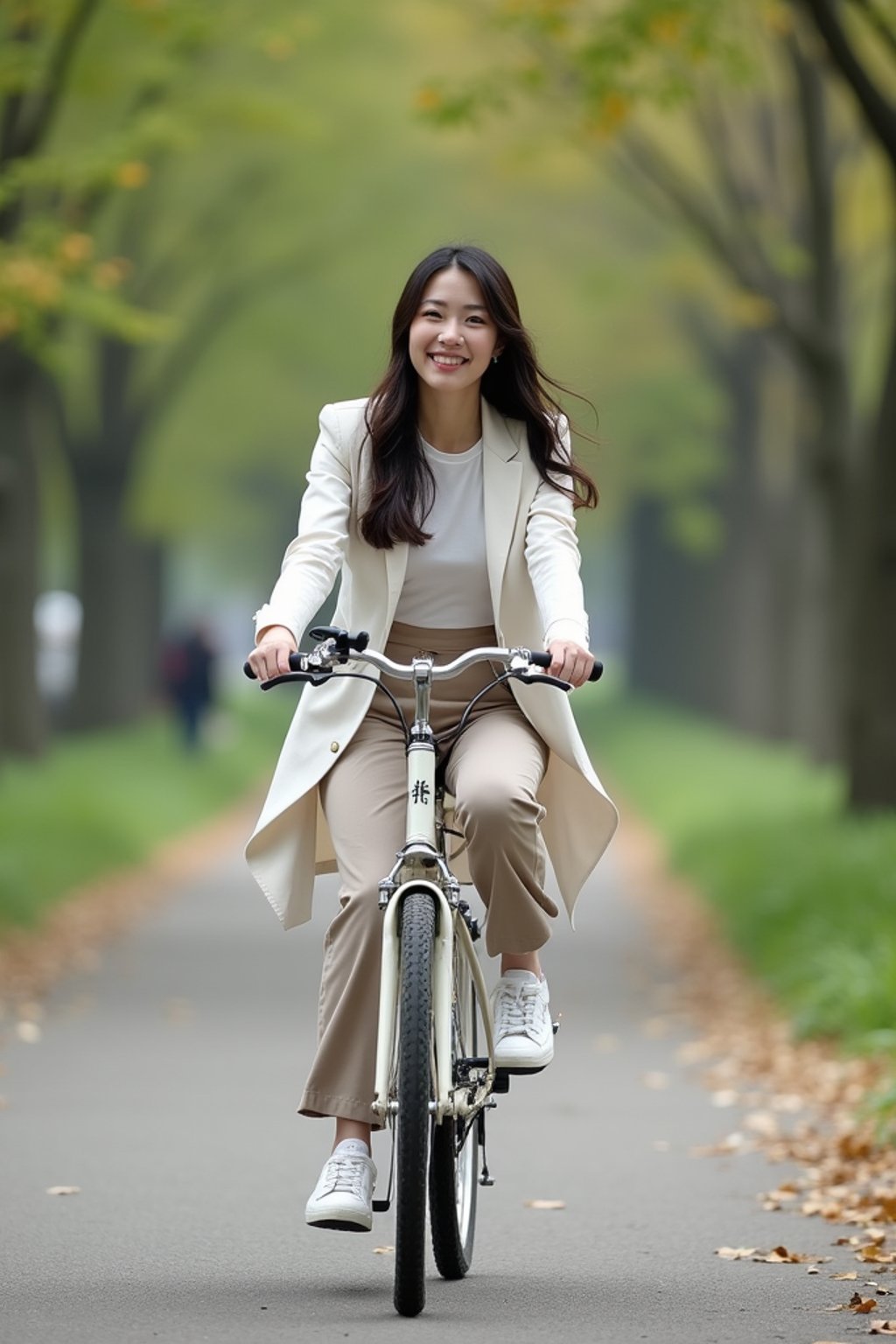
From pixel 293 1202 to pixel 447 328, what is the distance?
2.60 m

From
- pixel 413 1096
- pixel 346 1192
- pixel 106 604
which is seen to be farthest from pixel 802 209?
pixel 413 1096

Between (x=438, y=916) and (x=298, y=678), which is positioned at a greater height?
(x=298, y=678)

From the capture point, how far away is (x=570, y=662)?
16.7 feet

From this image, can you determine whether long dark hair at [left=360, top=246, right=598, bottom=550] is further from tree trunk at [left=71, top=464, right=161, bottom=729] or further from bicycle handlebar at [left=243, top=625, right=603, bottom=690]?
tree trunk at [left=71, top=464, right=161, bottom=729]

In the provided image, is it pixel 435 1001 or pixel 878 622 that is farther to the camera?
pixel 878 622

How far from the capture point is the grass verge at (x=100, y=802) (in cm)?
1623

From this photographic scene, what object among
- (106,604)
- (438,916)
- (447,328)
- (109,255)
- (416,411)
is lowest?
(438,916)

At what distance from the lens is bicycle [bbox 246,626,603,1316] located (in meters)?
4.97

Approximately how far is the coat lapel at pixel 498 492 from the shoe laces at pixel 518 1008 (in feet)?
2.70

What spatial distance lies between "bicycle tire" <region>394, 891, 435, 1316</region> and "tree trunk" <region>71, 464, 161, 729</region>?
22586 millimetres

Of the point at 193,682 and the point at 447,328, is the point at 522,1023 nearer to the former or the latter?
the point at 447,328

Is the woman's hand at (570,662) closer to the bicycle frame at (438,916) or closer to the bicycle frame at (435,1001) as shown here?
the bicycle frame at (438,916)

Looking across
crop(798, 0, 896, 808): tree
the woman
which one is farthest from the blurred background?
the woman

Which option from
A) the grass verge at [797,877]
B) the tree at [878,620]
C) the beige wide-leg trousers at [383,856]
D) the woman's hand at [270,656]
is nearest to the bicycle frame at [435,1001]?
the beige wide-leg trousers at [383,856]
